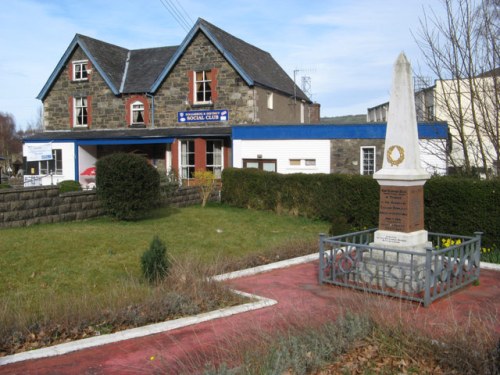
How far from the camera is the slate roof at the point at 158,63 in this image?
86.1 feet

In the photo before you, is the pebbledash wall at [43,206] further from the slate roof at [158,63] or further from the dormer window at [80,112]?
the dormer window at [80,112]

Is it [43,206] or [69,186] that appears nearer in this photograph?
[43,206]

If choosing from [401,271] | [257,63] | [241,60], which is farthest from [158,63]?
[401,271]

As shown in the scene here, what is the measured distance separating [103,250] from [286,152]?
531 inches

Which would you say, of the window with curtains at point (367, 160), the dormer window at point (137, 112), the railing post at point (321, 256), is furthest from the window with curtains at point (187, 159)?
the railing post at point (321, 256)

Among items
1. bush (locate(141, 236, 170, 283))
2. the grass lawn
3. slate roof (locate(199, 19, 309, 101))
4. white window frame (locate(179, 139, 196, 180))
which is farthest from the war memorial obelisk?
white window frame (locate(179, 139, 196, 180))

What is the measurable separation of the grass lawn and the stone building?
9185 millimetres

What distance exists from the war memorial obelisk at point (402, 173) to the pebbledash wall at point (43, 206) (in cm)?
940

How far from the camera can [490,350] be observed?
446cm

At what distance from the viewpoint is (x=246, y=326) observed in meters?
6.30

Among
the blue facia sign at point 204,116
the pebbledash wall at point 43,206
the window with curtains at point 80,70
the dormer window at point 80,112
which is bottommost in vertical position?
the pebbledash wall at point 43,206

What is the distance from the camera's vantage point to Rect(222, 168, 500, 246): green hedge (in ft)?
40.1

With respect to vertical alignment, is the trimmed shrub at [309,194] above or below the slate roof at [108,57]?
below

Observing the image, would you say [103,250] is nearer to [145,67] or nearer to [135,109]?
[135,109]
